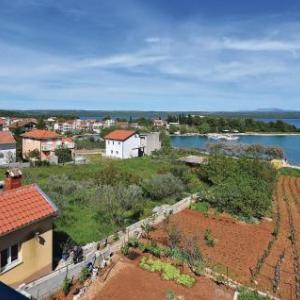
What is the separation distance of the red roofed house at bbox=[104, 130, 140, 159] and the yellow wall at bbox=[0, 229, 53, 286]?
37940mm

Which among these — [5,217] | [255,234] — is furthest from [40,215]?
[255,234]

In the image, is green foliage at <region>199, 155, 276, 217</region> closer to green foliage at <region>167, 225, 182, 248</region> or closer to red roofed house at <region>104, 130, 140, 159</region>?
green foliage at <region>167, 225, 182, 248</region>

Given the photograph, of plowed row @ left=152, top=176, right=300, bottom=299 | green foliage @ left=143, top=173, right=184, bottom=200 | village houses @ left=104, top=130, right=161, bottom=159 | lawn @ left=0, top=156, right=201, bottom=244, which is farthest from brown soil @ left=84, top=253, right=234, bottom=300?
village houses @ left=104, top=130, right=161, bottom=159

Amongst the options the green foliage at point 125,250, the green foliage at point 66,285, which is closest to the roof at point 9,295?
the green foliage at point 66,285

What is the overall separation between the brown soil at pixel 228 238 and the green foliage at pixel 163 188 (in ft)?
8.80

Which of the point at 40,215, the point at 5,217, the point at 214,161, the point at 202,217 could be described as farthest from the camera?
the point at 214,161

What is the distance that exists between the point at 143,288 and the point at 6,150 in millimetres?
35827

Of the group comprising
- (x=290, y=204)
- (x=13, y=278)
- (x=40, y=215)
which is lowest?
(x=290, y=204)

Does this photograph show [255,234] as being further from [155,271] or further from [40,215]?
[40,215]

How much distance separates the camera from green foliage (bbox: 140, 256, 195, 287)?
1243 centimetres

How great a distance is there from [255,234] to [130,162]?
84.1 ft

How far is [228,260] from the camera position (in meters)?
14.8

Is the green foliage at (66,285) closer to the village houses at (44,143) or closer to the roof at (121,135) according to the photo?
the village houses at (44,143)

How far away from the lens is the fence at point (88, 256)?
10930mm
